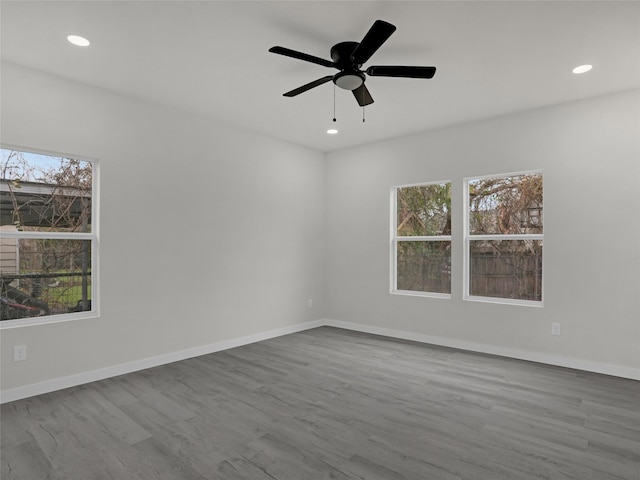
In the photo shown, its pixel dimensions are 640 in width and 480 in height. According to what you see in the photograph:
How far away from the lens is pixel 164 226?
163 inches

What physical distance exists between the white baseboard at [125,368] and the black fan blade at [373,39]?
137 inches

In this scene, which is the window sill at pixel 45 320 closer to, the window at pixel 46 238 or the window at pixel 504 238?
the window at pixel 46 238

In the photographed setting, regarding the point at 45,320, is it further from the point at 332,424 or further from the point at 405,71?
the point at 405,71

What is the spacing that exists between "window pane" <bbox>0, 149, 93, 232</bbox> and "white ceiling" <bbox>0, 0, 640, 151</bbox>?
0.80 metres

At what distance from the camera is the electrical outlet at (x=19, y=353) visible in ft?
10.4

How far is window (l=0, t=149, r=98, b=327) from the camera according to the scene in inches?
129

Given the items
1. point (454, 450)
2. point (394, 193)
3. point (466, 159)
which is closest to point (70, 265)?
point (454, 450)

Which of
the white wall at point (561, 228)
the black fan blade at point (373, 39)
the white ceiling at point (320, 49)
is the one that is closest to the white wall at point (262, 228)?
the white wall at point (561, 228)

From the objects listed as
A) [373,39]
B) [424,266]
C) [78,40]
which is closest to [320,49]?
[373,39]

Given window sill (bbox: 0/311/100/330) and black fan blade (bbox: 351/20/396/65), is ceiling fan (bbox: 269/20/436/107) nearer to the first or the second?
black fan blade (bbox: 351/20/396/65)

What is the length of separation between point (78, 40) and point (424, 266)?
4378 mm

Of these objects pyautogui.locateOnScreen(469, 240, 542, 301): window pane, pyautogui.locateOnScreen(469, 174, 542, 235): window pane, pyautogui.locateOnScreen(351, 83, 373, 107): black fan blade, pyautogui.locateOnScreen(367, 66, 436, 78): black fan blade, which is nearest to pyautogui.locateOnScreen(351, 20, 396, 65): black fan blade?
pyautogui.locateOnScreen(367, 66, 436, 78): black fan blade

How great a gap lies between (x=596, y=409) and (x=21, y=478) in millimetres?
3842

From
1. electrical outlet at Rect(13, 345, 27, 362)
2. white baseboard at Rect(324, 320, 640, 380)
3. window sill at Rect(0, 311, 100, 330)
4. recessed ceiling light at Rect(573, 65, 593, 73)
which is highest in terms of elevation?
recessed ceiling light at Rect(573, 65, 593, 73)
